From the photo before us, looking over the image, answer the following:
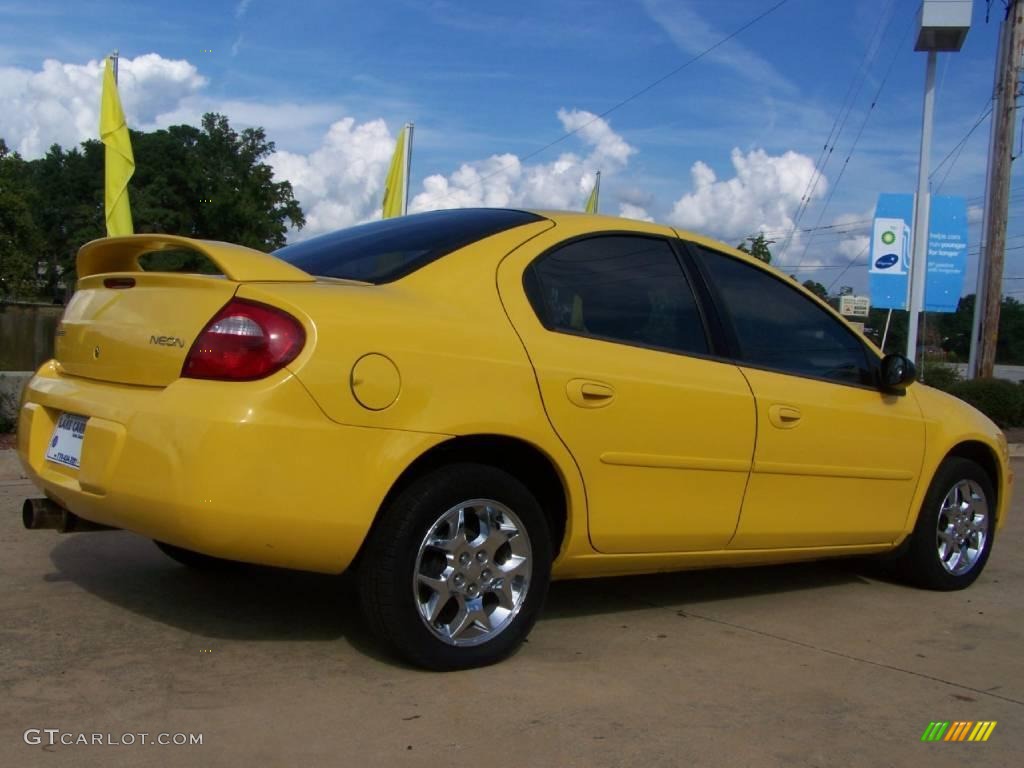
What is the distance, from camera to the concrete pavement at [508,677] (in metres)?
Result: 2.92

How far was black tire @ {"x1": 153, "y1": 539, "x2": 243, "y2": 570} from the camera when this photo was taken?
4.35 m

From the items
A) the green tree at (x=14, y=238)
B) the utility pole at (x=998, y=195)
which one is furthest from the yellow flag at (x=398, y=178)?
the green tree at (x=14, y=238)

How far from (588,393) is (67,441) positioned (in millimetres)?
1774

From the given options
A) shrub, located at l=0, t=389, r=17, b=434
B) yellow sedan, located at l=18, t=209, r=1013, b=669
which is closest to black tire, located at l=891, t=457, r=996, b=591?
yellow sedan, located at l=18, t=209, r=1013, b=669

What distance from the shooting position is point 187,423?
3010 mm

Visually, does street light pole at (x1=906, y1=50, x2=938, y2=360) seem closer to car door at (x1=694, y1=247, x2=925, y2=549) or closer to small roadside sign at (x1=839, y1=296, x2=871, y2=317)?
small roadside sign at (x1=839, y1=296, x2=871, y2=317)

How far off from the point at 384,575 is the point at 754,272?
2.26m

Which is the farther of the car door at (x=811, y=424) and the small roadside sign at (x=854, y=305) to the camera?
the small roadside sign at (x=854, y=305)

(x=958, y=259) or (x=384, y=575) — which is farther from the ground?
(x=958, y=259)

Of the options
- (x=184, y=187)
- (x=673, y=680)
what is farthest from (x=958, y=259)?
(x=184, y=187)

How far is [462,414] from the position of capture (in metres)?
3.31

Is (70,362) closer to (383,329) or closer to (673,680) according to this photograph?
(383,329)

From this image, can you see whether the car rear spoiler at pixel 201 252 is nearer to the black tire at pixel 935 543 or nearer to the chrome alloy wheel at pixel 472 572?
the chrome alloy wheel at pixel 472 572

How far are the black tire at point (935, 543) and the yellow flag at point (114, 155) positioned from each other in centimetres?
997
